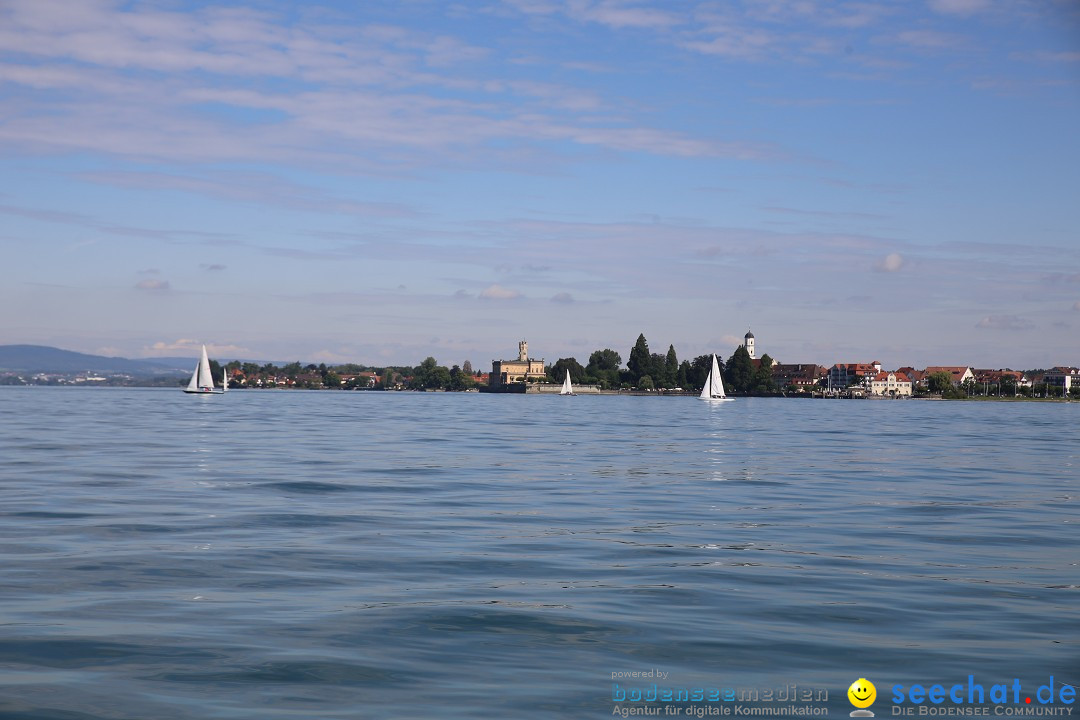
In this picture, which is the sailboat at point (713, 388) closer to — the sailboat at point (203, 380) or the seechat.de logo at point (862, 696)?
the sailboat at point (203, 380)

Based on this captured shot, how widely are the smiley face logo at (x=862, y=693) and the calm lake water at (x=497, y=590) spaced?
0.11m

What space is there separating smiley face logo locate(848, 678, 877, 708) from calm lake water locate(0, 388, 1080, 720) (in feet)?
0.36

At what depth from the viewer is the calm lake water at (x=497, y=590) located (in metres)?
8.71

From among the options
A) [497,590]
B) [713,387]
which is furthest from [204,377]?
[497,590]

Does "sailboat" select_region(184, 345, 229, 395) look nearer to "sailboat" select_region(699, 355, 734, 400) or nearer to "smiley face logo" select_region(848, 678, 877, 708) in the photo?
"sailboat" select_region(699, 355, 734, 400)

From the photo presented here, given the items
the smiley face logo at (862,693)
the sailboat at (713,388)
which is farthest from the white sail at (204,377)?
the smiley face logo at (862,693)

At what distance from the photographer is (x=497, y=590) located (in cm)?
1223

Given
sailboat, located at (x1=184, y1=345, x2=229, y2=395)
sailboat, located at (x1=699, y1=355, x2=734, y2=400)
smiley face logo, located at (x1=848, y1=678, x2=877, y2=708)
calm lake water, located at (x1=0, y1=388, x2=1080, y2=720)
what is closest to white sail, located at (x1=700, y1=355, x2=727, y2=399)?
sailboat, located at (x1=699, y1=355, x2=734, y2=400)

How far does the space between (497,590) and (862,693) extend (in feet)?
16.1

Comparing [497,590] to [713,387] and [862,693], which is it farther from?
[713,387]

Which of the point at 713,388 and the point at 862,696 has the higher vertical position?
the point at 713,388

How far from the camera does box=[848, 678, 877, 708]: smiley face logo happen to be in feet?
27.1

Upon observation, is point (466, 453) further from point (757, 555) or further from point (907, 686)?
point (907, 686)

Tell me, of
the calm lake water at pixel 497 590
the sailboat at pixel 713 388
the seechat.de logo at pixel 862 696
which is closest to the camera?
the seechat.de logo at pixel 862 696
